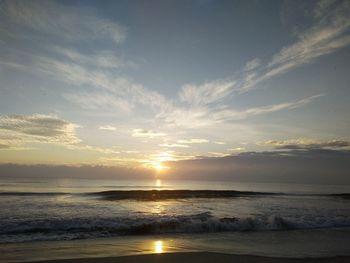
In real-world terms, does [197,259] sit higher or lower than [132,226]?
lower

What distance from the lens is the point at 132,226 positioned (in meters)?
14.5

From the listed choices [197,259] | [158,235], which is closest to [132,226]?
[158,235]

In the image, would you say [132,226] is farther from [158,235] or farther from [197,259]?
[197,259]

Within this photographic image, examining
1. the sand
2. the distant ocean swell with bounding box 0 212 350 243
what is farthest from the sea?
the sand

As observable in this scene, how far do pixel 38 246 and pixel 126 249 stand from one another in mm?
3158

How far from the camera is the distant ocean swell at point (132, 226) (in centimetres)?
1292

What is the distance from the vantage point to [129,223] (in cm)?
1507

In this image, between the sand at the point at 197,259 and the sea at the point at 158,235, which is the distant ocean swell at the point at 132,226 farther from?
the sand at the point at 197,259

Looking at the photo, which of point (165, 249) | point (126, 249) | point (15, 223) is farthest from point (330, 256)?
point (15, 223)

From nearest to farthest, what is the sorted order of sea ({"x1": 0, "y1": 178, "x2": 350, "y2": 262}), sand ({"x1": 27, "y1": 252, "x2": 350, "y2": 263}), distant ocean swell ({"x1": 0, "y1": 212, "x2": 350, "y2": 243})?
sand ({"x1": 27, "y1": 252, "x2": 350, "y2": 263})
sea ({"x1": 0, "y1": 178, "x2": 350, "y2": 262})
distant ocean swell ({"x1": 0, "y1": 212, "x2": 350, "y2": 243})

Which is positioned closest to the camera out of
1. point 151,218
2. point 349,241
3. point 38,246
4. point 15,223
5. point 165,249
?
point 165,249

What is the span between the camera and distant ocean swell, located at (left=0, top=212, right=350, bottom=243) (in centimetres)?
1292

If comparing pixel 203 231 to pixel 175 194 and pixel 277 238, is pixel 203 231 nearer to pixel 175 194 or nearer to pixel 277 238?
pixel 277 238

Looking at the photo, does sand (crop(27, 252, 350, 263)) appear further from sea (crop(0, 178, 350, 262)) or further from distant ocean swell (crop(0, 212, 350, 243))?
distant ocean swell (crop(0, 212, 350, 243))
